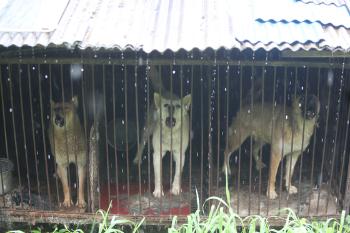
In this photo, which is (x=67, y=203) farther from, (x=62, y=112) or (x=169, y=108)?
(x=169, y=108)

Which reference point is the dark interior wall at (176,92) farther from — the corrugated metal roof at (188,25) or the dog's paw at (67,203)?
the corrugated metal roof at (188,25)

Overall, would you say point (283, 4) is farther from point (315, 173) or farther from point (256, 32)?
point (315, 173)

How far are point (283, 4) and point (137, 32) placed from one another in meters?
2.07

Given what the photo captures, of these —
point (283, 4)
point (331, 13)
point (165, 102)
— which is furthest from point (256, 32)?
point (165, 102)

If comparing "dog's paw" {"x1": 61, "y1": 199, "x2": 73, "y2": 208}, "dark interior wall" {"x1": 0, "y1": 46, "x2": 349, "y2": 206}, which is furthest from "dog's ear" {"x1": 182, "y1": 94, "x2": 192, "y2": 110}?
"dog's paw" {"x1": 61, "y1": 199, "x2": 73, "y2": 208}

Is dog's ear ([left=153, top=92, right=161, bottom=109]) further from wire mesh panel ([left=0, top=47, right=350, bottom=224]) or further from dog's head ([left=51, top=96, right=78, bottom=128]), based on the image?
dog's head ([left=51, top=96, right=78, bottom=128])

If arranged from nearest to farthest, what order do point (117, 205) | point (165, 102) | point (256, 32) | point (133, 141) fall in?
1. point (256, 32)
2. point (117, 205)
3. point (165, 102)
4. point (133, 141)

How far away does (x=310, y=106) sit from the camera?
244 inches

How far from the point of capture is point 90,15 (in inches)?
205

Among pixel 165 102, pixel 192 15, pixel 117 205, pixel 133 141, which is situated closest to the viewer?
pixel 192 15

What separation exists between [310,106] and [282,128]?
0.59 metres

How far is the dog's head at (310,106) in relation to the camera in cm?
615

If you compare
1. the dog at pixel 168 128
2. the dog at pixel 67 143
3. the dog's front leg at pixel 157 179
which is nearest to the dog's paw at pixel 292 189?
the dog at pixel 168 128

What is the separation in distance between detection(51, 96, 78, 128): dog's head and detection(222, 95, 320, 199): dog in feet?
8.40
